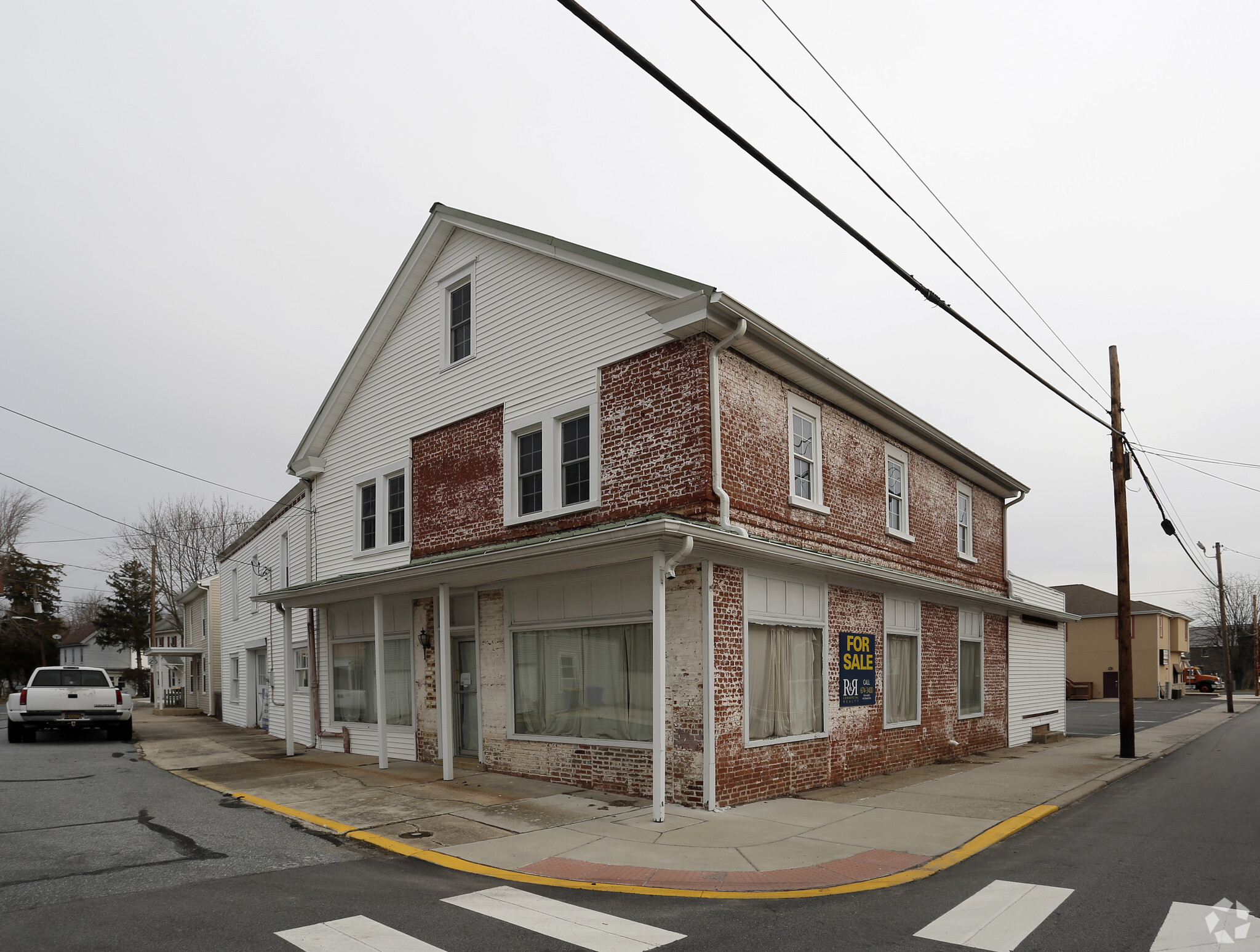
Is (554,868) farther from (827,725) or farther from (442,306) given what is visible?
(442,306)

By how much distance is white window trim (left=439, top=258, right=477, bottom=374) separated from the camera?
50.8ft

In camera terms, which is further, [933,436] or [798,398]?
[933,436]

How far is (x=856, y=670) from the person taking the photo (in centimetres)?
1403

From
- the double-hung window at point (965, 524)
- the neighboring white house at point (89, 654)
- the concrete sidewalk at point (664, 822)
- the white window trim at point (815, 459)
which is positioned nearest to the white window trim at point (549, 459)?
the white window trim at point (815, 459)

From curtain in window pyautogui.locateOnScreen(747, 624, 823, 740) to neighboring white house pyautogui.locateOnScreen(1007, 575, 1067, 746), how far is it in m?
9.89

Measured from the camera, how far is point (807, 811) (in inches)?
422

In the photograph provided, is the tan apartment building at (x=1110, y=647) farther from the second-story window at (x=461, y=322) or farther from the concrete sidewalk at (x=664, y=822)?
the second-story window at (x=461, y=322)

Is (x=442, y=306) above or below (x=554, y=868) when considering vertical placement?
above

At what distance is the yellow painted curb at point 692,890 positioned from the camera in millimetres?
7270

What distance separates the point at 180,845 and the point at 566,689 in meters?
5.27

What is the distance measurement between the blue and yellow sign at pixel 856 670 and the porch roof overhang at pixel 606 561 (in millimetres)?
881

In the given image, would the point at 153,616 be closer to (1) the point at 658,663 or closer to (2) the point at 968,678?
(2) the point at 968,678

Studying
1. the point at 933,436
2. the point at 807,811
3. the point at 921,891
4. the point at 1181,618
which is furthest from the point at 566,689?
the point at 1181,618

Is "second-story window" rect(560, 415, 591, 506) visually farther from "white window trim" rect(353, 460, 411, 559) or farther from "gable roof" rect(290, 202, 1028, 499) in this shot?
"white window trim" rect(353, 460, 411, 559)
